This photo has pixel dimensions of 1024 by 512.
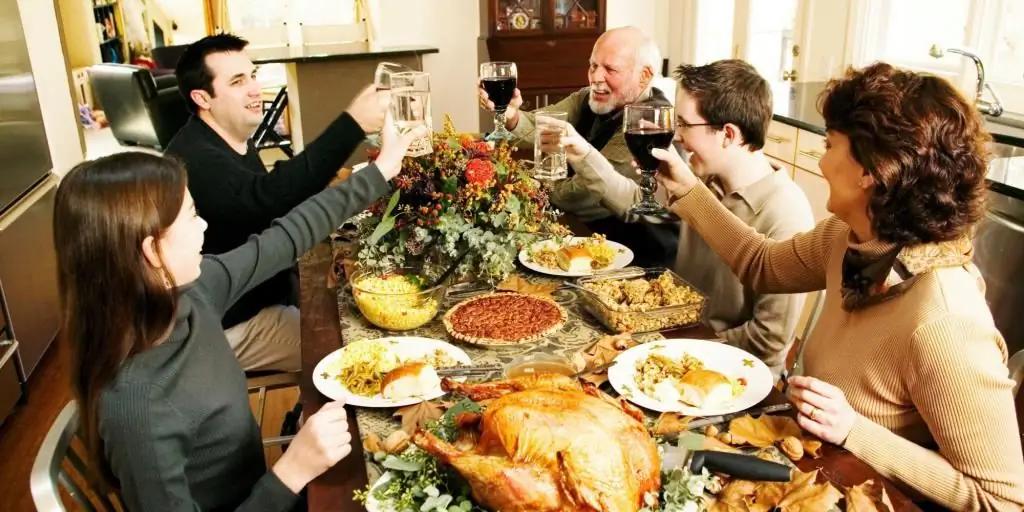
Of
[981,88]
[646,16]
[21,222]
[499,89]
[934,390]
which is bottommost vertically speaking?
[21,222]

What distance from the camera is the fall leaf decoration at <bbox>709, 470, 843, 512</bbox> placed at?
41.1 inches

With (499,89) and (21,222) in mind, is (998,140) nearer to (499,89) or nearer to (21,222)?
(499,89)

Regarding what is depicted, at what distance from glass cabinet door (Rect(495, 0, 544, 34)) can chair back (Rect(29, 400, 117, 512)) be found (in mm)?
4446

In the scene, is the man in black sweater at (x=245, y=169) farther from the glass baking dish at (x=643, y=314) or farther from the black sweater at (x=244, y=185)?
the glass baking dish at (x=643, y=314)

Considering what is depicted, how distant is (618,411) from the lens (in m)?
1.07

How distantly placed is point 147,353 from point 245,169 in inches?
48.3

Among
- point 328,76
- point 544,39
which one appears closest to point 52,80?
point 328,76

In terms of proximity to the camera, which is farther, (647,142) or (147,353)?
(647,142)

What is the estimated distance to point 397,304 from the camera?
1.61m

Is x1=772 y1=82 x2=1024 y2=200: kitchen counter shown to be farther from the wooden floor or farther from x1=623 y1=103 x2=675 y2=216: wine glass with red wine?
the wooden floor

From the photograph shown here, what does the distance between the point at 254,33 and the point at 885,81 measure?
6512 millimetres

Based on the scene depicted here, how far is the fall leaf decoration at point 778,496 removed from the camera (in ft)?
3.42

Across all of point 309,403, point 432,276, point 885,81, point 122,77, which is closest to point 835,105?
point 885,81

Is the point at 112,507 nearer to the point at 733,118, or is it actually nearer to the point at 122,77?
the point at 733,118
